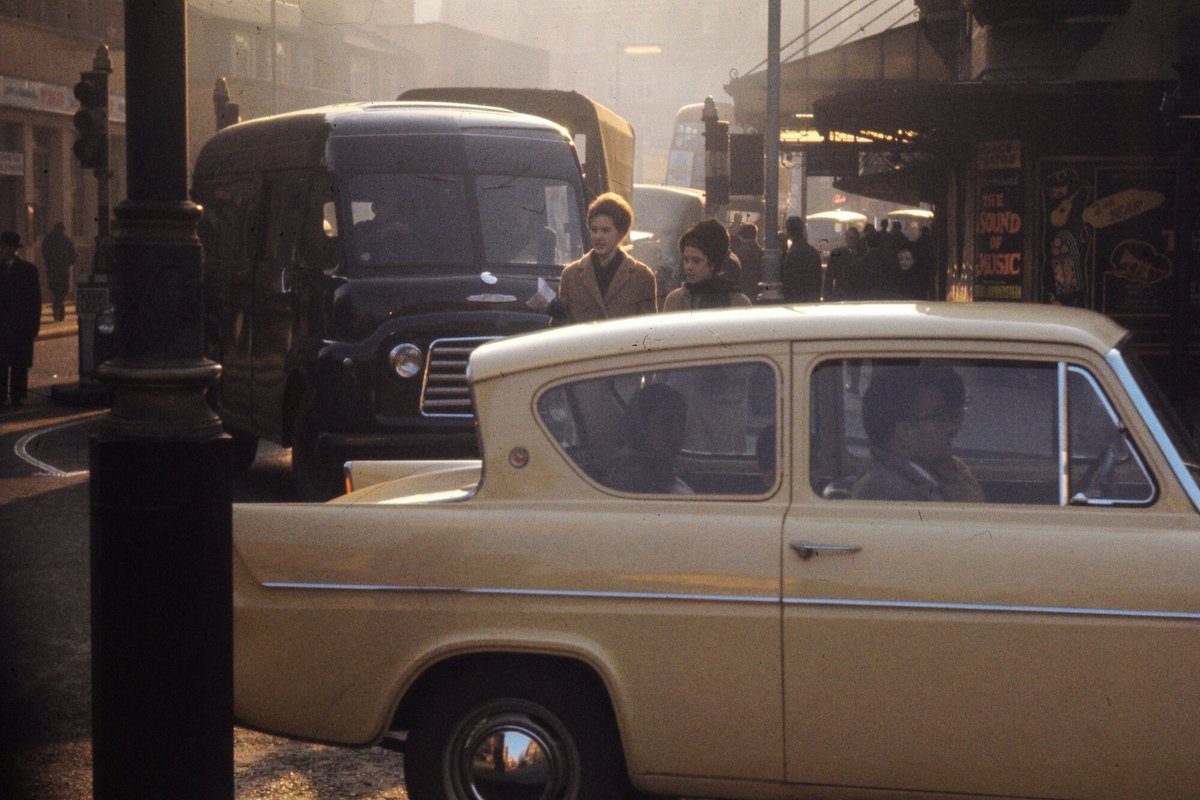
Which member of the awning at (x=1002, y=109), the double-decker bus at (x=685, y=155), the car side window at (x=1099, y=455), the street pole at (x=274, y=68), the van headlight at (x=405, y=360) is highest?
the street pole at (x=274, y=68)

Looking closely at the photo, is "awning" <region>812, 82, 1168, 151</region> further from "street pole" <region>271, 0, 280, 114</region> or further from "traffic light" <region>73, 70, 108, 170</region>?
"street pole" <region>271, 0, 280, 114</region>

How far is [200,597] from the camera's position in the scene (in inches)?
145

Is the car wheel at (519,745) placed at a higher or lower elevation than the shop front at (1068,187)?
lower

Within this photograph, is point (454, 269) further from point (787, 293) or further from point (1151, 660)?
point (787, 293)

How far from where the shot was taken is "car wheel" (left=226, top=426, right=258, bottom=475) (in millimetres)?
12281

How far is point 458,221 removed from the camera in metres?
10.6

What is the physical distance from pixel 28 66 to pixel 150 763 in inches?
1575

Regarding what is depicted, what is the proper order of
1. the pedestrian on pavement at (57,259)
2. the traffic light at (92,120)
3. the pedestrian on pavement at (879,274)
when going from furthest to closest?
the pedestrian on pavement at (57,259) < the pedestrian on pavement at (879,274) < the traffic light at (92,120)

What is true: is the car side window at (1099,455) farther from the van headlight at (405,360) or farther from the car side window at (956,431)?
the van headlight at (405,360)

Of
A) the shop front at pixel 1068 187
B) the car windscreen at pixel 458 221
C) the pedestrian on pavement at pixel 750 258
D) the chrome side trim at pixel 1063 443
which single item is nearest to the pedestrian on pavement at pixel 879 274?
the pedestrian on pavement at pixel 750 258

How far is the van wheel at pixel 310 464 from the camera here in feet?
32.4

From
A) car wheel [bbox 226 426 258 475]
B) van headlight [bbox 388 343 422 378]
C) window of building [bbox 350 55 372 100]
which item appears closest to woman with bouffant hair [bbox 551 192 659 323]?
van headlight [bbox 388 343 422 378]

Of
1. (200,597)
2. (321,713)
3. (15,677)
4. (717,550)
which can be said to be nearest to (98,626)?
(200,597)

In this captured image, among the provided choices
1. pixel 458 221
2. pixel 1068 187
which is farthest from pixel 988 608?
pixel 1068 187
